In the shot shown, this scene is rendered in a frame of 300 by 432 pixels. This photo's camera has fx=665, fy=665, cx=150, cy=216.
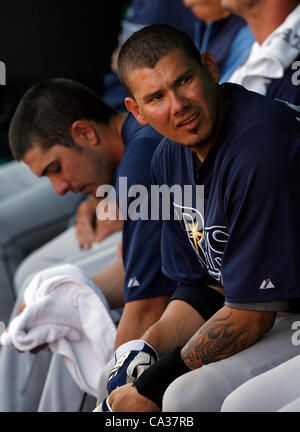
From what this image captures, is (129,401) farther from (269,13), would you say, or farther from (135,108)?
(269,13)

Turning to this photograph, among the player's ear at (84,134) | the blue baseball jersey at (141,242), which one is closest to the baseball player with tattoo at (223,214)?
the blue baseball jersey at (141,242)

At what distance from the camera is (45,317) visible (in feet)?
5.13

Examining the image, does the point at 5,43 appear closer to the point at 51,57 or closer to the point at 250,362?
the point at 51,57

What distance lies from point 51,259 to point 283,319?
44.5 inches

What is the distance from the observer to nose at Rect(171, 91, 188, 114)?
1172 millimetres

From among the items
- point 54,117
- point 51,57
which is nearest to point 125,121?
point 54,117

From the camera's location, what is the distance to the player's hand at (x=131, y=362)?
121 centimetres

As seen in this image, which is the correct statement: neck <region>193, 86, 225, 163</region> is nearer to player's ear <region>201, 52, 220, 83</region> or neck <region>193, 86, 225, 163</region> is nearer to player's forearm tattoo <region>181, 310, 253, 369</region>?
player's ear <region>201, 52, 220, 83</region>

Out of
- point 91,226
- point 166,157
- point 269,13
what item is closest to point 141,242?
point 166,157

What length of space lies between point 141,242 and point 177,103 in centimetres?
40

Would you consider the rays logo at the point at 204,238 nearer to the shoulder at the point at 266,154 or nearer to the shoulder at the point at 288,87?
the shoulder at the point at 266,154

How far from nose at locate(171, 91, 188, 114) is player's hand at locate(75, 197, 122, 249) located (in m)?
0.92

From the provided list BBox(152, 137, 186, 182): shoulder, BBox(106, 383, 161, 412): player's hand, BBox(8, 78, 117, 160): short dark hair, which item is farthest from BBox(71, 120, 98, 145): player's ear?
BBox(106, 383, 161, 412): player's hand

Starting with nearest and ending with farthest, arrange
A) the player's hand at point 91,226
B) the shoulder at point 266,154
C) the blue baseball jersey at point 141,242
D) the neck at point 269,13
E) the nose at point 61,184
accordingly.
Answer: the shoulder at point 266,154 → the blue baseball jersey at point 141,242 → the neck at point 269,13 → the nose at point 61,184 → the player's hand at point 91,226
